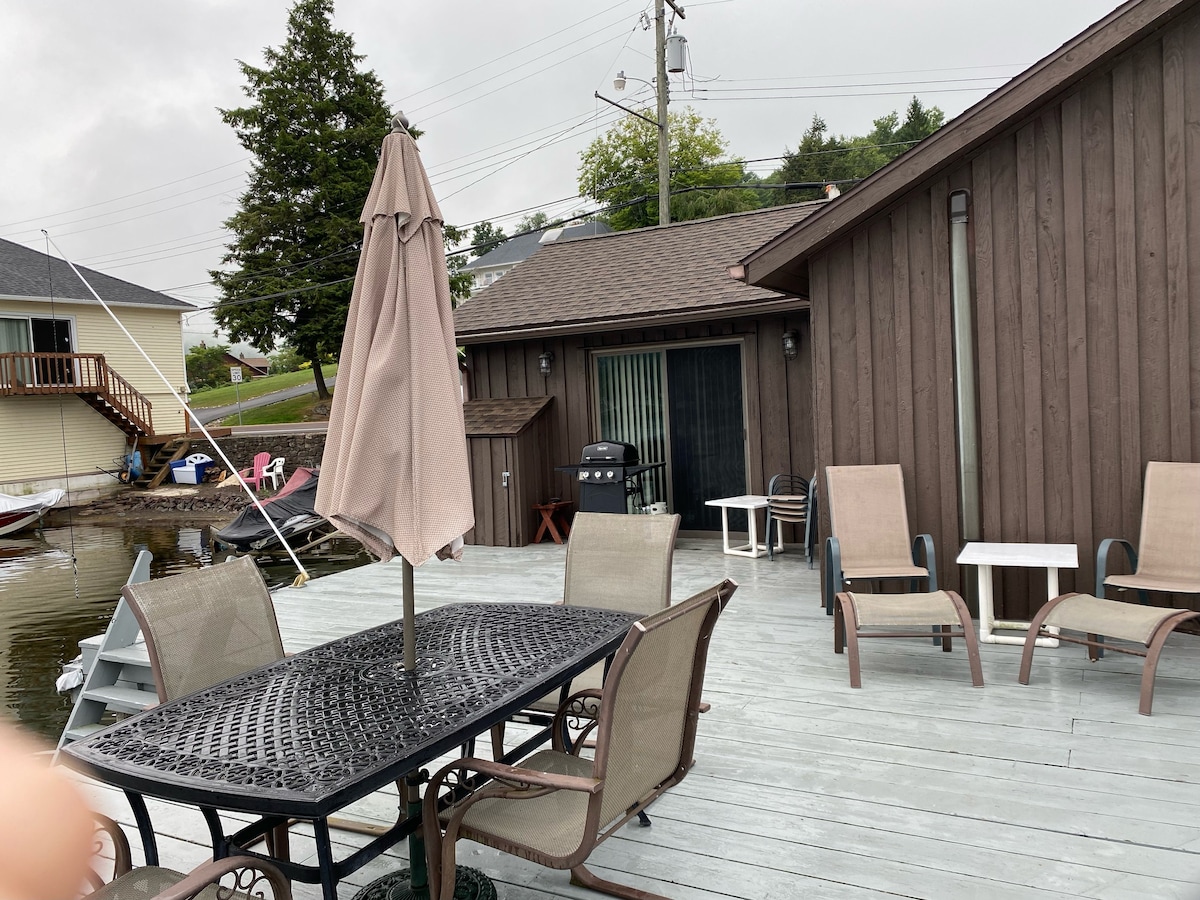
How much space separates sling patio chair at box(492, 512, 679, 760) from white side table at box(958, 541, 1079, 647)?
6.39 feet

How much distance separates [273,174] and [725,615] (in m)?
25.6

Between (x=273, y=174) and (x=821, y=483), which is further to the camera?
(x=273, y=174)

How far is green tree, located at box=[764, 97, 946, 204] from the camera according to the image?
114 feet

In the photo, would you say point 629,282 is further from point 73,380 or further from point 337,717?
point 73,380

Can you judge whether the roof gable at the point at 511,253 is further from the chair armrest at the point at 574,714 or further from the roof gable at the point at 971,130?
the chair armrest at the point at 574,714

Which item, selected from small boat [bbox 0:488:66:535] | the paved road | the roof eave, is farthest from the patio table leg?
the paved road

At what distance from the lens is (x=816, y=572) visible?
6.66 meters

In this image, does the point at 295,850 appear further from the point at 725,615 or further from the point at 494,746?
the point at 725,615

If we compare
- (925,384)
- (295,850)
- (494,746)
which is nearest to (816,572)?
(925,384)

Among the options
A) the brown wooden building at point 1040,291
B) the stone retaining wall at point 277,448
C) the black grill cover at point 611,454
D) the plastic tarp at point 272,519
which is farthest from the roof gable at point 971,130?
the stone retaining wall at point 277,448

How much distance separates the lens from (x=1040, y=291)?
190 inches

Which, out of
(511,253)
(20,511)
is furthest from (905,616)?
(511,253)

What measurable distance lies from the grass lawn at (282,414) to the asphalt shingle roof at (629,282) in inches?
661

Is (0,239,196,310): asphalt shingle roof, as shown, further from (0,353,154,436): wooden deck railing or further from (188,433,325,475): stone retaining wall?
(188,433,325,475): stone retaining wall
